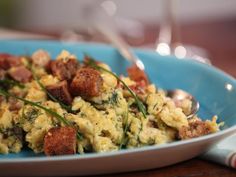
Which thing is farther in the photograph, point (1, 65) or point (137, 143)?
point (1, 65)

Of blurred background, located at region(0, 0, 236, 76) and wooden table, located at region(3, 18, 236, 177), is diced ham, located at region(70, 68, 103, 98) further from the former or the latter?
wooden table, located at region(3, 18, 236, 177)

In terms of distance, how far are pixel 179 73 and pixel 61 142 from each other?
55 cm

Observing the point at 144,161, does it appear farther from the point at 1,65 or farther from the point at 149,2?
the point at 149,2

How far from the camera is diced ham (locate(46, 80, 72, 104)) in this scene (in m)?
1.03

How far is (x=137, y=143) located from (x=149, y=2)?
2929 mm

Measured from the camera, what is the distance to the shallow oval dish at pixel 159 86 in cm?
83

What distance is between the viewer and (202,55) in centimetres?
213

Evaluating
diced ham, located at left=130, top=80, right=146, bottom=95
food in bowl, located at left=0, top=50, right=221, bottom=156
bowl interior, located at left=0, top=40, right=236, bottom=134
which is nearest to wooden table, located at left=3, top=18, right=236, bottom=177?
bowl interior, located at left=0, top=40, right=236, bottom=134

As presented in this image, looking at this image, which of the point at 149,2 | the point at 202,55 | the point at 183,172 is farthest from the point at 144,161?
the point at 149,2

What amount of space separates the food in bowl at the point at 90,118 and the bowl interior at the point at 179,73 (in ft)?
0.31

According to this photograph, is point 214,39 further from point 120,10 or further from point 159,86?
point 120,10

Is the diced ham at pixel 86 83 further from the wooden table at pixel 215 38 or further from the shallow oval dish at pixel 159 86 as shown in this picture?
the wooden table at pixel 215 38

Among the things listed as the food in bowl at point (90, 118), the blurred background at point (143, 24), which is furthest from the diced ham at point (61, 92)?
the blurred background at point (143, 24)

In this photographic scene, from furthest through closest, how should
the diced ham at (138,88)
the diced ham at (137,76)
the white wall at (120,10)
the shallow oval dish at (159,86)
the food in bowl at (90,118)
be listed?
1. the white wall at (120,10)
2. the diced ham at (137,76)
3. the diced ham at (138,88)
4. the food in bowl at (90,118)
5. the shallow oval dish at (159,86)
